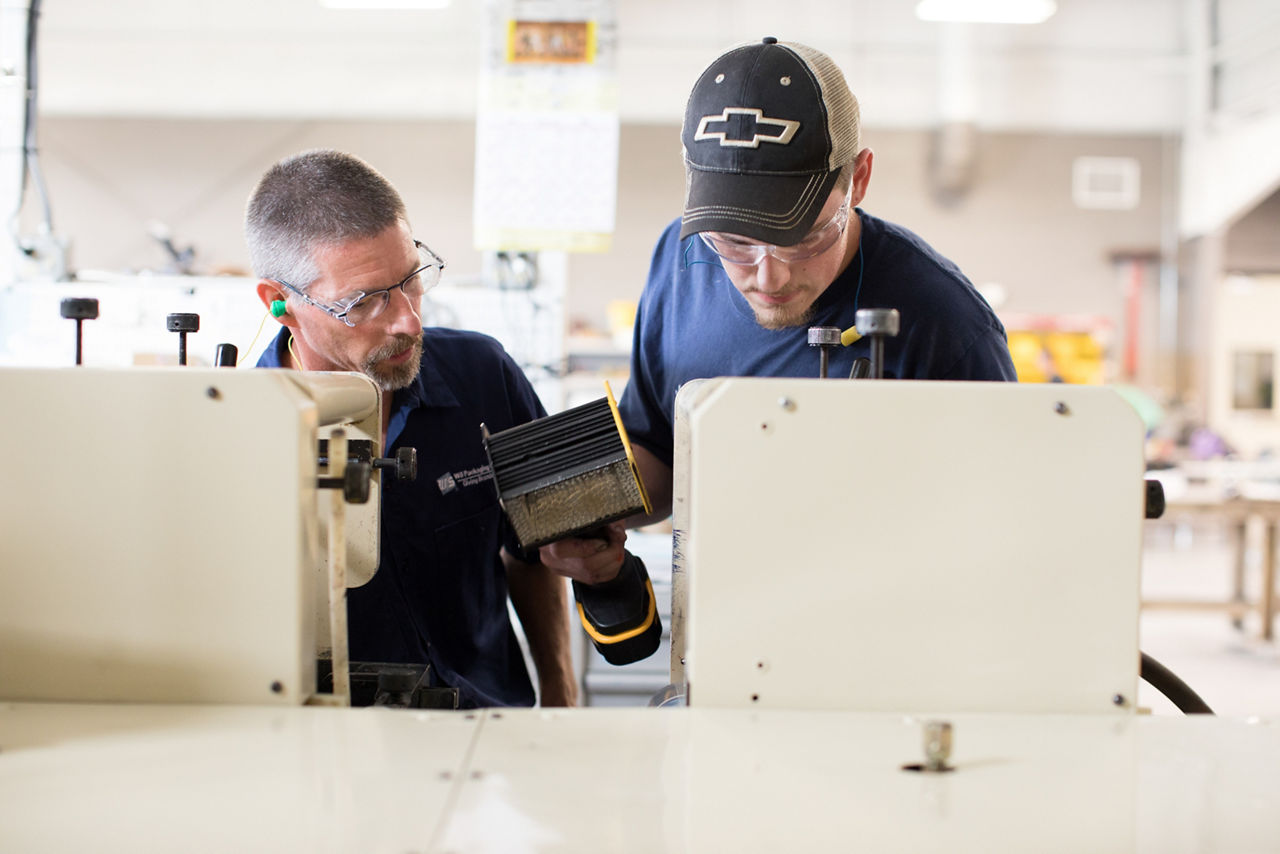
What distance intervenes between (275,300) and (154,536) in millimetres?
736

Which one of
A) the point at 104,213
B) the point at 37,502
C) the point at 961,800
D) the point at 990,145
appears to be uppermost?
the point at 990,145

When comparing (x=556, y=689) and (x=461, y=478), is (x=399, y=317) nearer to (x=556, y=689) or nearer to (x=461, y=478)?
(x=461, y=478)

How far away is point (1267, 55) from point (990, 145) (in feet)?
5.74

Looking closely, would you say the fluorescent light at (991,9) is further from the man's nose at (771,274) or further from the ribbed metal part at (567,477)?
the ribbed metal part at (567,477)

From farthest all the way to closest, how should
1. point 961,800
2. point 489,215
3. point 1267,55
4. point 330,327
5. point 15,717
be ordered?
point 1267,55
point 489,215
point 330,327
point 15,717
point 961,800

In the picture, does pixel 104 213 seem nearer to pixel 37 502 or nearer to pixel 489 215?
pixel 489 215

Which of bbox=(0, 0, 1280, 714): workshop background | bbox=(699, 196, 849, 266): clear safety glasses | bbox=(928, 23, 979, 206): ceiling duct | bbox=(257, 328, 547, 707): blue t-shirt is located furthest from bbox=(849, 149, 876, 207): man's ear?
bbox=(928, 23, 979, 206): ceiling duct

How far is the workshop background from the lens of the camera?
653cm

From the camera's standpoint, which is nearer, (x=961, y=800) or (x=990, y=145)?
(x=961, y=800)

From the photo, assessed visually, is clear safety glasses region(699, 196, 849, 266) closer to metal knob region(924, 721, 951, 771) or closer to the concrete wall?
metal knob region(924, 721, 951, 771)

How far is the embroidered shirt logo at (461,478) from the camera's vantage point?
4.77 feet

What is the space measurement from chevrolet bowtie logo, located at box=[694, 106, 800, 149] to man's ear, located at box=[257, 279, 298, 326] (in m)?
0.69

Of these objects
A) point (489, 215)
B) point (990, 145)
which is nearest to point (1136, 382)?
point (990, 145)

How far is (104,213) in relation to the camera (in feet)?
23.5
